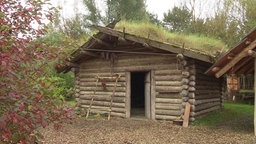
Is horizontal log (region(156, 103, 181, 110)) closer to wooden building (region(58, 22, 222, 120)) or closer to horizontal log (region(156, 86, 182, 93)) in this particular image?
wooden building (region(58, 22, 222, 120))

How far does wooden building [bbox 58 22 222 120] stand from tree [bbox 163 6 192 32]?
43.7 ft

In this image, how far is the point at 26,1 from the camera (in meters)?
3.19

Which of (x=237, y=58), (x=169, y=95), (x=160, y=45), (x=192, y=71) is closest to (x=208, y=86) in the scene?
(x=192, y=71)

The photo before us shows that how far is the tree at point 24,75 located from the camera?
101 inches

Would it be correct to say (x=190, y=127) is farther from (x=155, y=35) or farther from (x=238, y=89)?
(x=238, y=89)

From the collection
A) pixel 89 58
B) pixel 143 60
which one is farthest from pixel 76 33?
pixel 143 60

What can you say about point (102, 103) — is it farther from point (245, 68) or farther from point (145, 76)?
point (245, 68)

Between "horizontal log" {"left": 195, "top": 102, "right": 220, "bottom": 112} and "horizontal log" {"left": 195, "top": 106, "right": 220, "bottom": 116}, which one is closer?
"horizontal log" {"left": 195, "top": 102, "right": 220, "bottom": 112}

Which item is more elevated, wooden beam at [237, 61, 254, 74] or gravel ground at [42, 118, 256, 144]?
wooden beam at [237, 61, 254, 74]

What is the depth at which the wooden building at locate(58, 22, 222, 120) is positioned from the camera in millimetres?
10164

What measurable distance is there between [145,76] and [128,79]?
77 cm

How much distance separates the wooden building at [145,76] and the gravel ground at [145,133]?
1.06m

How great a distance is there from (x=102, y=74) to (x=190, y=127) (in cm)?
481

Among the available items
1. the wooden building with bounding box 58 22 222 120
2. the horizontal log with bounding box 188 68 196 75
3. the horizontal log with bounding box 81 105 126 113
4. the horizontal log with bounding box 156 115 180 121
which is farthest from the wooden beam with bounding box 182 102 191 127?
the horizontal log with bounding box 81 105 126 113
